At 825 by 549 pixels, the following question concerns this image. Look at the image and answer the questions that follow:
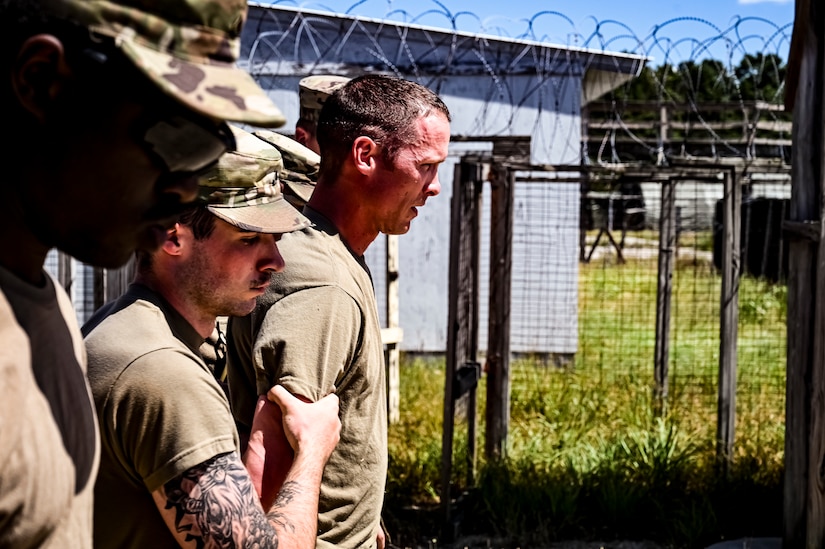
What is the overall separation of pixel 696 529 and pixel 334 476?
12.9 feet

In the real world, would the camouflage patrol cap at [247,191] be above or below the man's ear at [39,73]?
below

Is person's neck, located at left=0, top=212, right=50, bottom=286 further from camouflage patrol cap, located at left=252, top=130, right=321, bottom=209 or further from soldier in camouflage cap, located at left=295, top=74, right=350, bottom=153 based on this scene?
soldier in camouflage cap, located at left=295, top=74, right=350, bottom=153

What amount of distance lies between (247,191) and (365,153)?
547mm

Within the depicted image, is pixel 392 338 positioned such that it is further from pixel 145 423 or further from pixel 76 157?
pixel 76 157

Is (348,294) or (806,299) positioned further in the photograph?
(806,299)

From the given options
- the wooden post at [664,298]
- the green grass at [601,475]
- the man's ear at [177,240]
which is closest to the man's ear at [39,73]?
the man's ear at [177,240]

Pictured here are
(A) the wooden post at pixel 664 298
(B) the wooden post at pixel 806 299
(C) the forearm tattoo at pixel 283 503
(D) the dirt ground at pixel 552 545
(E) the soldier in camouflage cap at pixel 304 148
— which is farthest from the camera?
(A) the wooden post at pixel 664 298

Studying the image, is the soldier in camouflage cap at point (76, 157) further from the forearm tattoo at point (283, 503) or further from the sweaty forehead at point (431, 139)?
the sweaty forehead at point (431, 139)

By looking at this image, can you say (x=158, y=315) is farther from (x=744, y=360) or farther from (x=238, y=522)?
(x=744, y=360)

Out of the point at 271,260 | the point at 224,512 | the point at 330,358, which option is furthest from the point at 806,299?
the point at 224,512

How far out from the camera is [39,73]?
3.68 feet

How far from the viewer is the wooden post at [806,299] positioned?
460cm

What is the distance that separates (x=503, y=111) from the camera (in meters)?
10.5

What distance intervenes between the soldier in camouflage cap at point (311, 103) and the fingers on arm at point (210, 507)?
2.51 m
